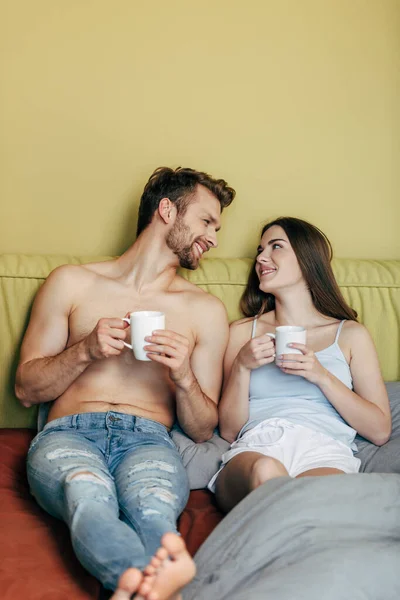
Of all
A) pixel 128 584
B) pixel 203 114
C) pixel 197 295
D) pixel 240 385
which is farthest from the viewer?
pixel 203 114

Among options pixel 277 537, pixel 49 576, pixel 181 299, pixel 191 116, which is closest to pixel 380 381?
pixel 181 299

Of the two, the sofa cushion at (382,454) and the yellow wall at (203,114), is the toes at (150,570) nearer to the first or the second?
the sofa cushion at (382,454)

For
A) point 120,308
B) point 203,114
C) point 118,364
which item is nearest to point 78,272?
point 120,308

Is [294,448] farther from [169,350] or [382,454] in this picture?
[169,350]

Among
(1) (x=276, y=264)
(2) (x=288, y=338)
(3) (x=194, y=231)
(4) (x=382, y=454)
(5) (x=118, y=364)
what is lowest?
(4) (x=382, y=454)

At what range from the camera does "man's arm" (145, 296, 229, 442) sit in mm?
1509

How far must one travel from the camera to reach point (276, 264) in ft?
6.25

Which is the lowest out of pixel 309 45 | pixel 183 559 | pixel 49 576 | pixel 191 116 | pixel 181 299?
pixel 49 576

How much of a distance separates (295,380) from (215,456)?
308mm

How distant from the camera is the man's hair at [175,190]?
1972 millimetres

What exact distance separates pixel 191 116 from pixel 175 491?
1.40m

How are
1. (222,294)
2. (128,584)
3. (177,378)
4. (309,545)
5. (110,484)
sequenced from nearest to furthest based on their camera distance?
1. (128,584)
2. (309,545)
3. (110,484)
4. (177,378)
5. (222,294)

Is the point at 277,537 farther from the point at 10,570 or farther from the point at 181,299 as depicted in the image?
the point at 181,299

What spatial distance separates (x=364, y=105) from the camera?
2424mm
